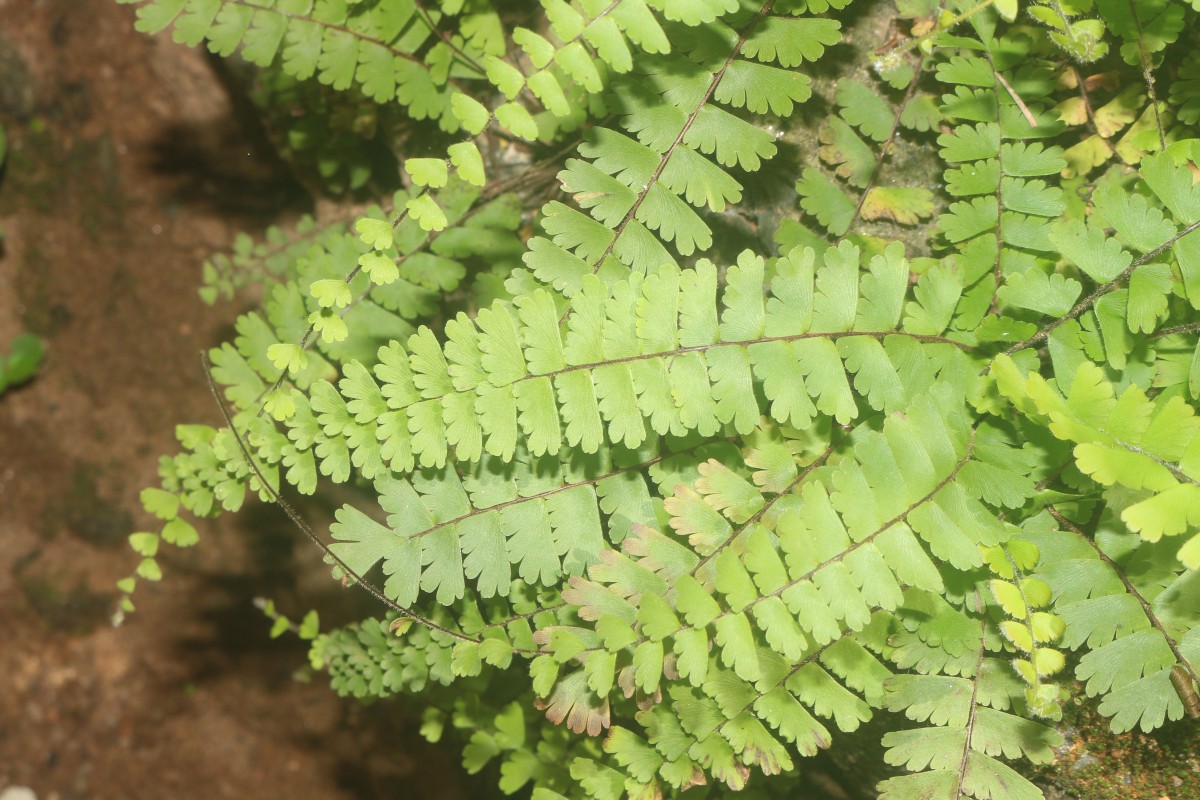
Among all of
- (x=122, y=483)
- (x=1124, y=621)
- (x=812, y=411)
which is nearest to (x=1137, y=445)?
(x=1124, y=621)

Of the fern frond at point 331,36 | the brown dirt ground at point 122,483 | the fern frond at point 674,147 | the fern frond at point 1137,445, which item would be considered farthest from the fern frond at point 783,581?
the brown dirt ground at point 122,483

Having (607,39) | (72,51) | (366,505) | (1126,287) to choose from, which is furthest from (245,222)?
(1126,287)

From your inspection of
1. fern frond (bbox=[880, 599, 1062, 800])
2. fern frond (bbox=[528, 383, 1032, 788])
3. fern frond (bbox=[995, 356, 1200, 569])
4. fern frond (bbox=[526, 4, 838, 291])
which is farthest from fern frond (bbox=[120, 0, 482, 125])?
fern frond (bbox=[880, 599, 1062, 800])

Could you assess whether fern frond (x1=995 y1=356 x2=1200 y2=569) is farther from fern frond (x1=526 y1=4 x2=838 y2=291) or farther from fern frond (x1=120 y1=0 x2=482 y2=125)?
fern frond (x1=120 y1=0 x2=482 y2=125)

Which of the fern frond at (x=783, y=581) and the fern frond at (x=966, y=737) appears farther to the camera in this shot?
the fern frond at (x=966, y=737)

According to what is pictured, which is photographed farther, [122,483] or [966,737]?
[122,483]

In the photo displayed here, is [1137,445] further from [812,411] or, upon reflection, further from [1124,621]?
[812,411]

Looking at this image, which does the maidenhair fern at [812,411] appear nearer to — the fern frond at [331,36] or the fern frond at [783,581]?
the fern frond at [783,581]
